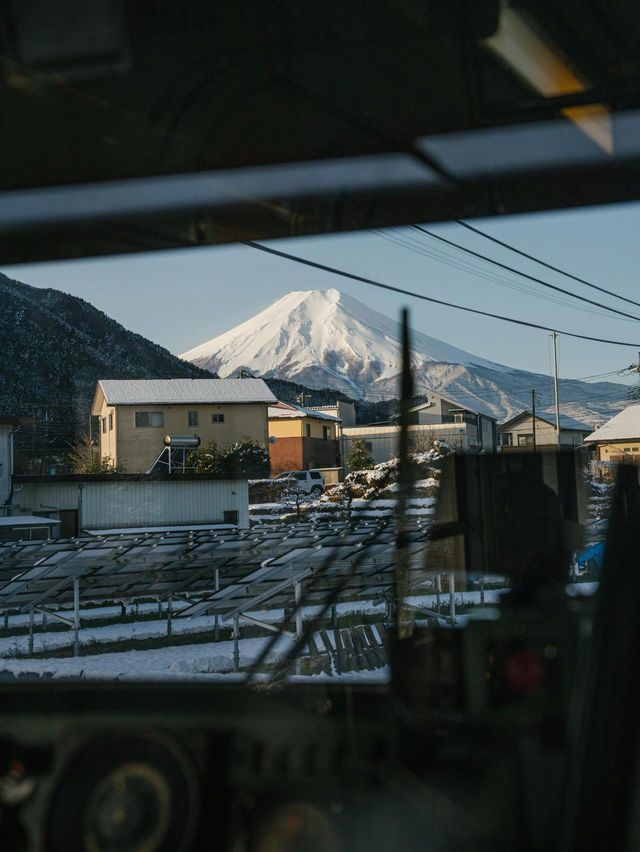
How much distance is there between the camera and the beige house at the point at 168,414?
154cm

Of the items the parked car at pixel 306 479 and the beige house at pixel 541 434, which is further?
the parked car at pixel 306 479

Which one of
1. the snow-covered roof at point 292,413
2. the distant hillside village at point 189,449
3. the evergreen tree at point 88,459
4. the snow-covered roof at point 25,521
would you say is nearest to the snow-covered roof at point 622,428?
the distant hillside village at point 189,449

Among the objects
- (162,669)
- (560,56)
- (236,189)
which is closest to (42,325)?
(236,189)

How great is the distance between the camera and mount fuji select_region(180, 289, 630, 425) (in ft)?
4.78

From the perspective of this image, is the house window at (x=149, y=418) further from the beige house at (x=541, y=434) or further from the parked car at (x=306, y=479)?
the beige house at (x=541, y=434)

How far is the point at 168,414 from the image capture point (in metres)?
1.56

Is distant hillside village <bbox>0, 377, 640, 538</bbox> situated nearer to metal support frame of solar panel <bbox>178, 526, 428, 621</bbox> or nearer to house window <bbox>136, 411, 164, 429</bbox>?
house window <bbox>136, 411, 164, 429</bbox>

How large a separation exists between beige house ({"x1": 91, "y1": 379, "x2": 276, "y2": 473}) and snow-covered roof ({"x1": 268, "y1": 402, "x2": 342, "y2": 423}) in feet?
0.05

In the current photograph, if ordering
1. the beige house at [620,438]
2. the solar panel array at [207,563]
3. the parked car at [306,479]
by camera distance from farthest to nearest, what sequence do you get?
the parked car at [306,479] → the solar panel array at [207,563] → the beige house at [620,438]

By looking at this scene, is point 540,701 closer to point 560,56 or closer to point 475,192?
point 475,192

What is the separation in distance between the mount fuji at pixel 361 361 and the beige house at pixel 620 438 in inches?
0.9

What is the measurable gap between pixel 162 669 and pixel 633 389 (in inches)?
40.9

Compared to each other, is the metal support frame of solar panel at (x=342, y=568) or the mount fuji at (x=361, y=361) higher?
Result: the mount fuji at (x=361, y=361)

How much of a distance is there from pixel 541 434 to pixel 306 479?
476 mm
